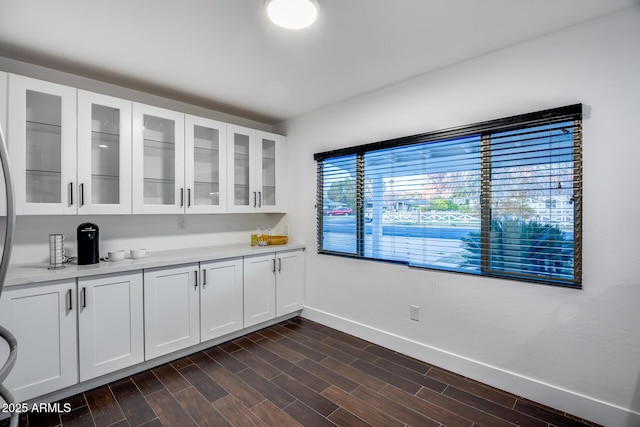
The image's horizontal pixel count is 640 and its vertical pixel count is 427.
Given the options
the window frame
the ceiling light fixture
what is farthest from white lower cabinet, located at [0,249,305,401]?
the ceiling light fixture

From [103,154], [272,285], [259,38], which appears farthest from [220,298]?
[259,38]

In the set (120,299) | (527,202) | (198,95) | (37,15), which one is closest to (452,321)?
(527,202)

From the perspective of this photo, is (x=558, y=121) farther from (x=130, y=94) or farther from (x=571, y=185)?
(x=130, y=94)

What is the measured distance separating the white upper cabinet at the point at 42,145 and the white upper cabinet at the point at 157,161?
451mm

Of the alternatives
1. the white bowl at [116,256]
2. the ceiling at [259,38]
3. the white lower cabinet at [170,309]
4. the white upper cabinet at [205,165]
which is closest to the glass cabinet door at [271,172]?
the white upper cabinet at [205,165]

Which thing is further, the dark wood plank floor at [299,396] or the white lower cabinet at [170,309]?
the white lower cabinet at [170,309]

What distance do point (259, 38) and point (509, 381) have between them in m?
2.99

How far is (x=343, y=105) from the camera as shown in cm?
340

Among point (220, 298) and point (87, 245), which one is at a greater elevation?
point (87, 245)

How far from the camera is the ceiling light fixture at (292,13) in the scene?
5.82 feet

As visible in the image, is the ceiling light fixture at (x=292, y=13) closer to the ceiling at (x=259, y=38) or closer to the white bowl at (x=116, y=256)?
the ceiling at (x=259, y=38)

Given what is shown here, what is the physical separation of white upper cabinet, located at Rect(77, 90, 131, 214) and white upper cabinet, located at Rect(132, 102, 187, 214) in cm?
7

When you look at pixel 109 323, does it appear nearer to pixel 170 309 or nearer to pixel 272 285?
pixel 170 309

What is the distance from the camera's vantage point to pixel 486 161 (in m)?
2.43
